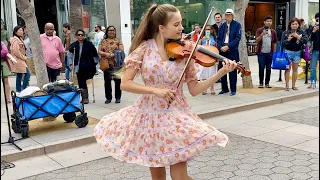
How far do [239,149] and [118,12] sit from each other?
12.0 meters

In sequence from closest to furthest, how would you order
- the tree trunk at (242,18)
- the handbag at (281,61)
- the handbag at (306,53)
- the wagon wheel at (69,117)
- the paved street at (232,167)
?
the paved street at (232,167)
the wagon wheel at (69,117)
the handbag at (281,61)
the tree trunk at (242,18)
the handbag at (306,53)

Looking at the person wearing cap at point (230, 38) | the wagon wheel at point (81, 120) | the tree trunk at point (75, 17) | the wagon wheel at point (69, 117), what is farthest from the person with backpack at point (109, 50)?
the tree trunk at point (75, 17)

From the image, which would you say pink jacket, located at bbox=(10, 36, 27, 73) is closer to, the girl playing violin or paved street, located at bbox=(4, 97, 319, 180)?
paved street, located at bbox=(4, 97, 319, 180)

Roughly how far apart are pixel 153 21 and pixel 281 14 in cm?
2287

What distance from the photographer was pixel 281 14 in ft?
78.7

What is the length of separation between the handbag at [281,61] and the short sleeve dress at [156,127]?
7.04 metres

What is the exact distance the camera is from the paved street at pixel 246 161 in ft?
14.1

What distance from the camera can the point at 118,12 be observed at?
16094mm

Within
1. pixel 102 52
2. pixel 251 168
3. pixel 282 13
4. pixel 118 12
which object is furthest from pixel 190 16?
pixel 251 168

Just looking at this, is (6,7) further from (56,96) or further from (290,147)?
(290,147)

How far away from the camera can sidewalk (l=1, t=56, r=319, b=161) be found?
208 inches

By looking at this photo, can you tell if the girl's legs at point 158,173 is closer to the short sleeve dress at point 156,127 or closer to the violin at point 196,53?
the short sleeve dress at point 156,127

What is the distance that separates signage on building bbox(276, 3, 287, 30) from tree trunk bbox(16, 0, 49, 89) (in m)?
19.9

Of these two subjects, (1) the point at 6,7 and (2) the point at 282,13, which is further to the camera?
(2) the point at 282,13
